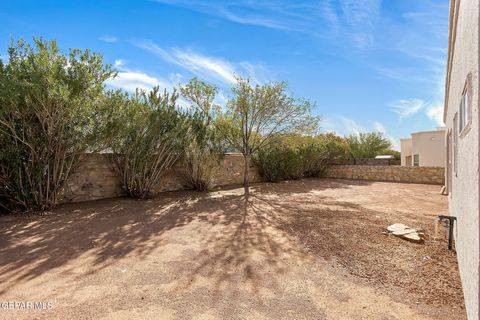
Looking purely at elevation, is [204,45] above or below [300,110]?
above

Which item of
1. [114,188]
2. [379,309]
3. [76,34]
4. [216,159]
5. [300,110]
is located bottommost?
[379,309]

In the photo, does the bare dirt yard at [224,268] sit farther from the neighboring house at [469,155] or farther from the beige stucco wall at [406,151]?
the beige stucco wall at [406,151]

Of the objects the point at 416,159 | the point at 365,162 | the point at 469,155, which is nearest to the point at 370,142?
the point at 416,159

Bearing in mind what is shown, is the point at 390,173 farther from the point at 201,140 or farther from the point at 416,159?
the point at 201,140

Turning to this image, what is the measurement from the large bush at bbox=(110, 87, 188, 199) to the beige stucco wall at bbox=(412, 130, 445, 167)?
1597 centimetres

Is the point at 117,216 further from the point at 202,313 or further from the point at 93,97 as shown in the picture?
the point at 202,313

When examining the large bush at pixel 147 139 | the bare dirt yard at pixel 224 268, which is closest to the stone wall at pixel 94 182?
the large bush at pixel 147 139

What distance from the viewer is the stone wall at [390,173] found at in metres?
13.1

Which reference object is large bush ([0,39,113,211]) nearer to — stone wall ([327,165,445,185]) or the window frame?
the window frame

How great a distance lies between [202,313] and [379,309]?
1628mm

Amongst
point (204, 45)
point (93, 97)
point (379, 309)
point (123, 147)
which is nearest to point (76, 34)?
point (93, 97)

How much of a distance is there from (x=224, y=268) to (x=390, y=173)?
14725 millimetres

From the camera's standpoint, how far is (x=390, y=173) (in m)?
14.9

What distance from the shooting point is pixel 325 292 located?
8.77ft
